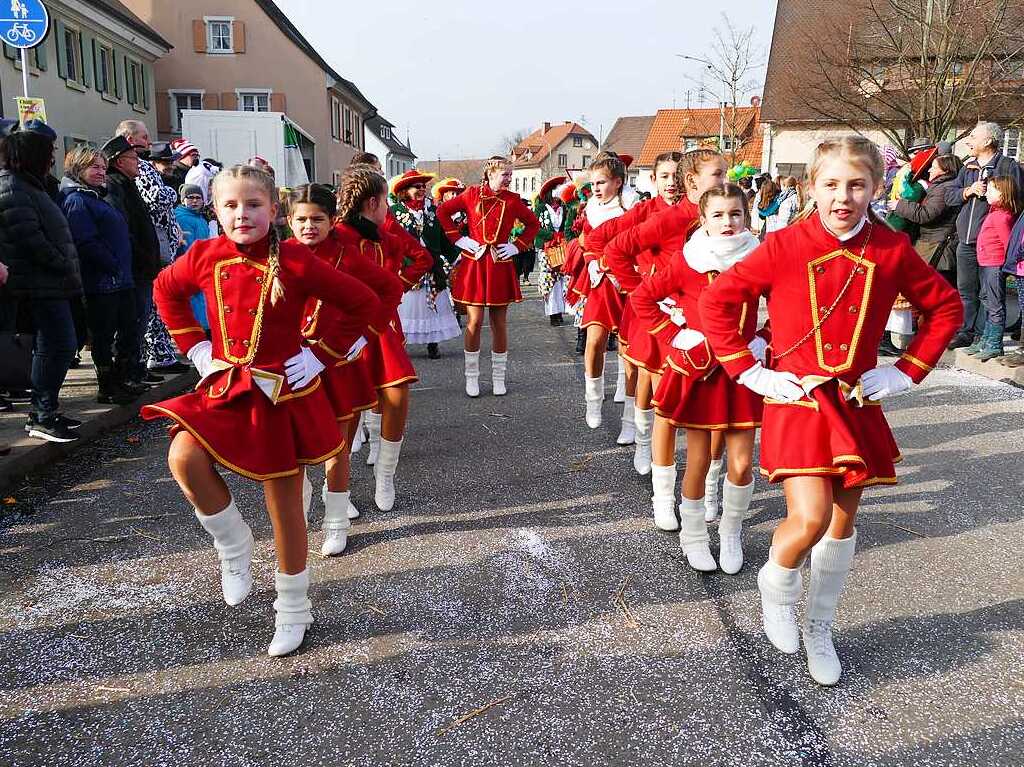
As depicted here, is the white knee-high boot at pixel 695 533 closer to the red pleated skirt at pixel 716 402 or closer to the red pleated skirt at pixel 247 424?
the red pleated skirt at pixel 716 402

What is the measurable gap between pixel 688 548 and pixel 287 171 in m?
19.5

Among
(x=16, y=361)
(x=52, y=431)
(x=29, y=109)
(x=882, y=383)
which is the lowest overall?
(x=52, y=431)

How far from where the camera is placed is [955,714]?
2.94 m

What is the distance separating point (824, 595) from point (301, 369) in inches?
86.2

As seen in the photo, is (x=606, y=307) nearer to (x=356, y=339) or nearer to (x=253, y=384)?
(x=356, y=339)

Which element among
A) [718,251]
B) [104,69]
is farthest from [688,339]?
[104,69]

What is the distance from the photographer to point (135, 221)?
7.45 meters

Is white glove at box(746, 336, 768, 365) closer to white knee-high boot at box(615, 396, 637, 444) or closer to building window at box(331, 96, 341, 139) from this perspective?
white knee-high boot at box(615, 396, 637, 444)

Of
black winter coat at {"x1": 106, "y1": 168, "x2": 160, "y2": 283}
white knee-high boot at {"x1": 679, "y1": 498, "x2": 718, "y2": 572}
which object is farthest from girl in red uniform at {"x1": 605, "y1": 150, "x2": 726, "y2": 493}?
black winter coat at {"x1": 106, "y1": 168, "x2": 160, "y2": 283}

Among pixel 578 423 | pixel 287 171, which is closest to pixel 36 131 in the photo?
pixel 578 423

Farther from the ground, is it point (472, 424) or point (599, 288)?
point (599, 288)

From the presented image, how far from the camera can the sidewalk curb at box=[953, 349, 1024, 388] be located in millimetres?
8188

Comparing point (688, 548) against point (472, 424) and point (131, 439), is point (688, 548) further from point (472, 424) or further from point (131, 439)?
point (131, 439)

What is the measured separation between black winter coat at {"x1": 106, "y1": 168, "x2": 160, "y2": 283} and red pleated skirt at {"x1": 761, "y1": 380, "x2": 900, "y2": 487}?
6.01m
